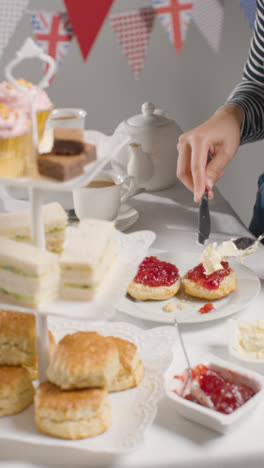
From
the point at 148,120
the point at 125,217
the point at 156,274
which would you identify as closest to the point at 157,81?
the point at 148,120

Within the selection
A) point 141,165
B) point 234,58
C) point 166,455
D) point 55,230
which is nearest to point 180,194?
point 141,165

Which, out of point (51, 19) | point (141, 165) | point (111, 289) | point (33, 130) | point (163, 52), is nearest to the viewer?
point (33, 130)

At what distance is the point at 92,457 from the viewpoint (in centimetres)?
87

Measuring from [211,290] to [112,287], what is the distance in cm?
47

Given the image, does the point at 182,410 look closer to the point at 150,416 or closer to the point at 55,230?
the point at 150,416

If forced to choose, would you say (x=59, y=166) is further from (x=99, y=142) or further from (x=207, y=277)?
(x=207, y=277)

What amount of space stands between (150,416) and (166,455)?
6cm

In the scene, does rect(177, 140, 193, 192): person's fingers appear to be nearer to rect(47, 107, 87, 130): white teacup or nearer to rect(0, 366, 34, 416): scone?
rect(47, 107, 87, 130): white teacup

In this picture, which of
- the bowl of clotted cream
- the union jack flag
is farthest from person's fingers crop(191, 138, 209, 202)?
the union jack flag

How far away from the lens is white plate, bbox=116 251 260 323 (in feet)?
4.05

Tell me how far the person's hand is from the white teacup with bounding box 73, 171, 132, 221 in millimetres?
199

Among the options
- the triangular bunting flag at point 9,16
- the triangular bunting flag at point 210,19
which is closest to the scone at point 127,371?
the triangular bunting flag at point 210,19

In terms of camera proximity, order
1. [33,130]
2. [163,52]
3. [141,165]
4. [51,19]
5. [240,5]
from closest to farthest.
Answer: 1. [33,130]
2. [141,165]
3. [51,19]
4. [240,5]
5. [163,52]

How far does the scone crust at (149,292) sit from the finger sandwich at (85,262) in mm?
406
